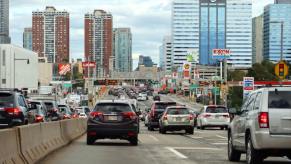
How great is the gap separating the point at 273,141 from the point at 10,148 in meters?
5.50

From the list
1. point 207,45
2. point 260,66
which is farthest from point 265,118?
point 207,45

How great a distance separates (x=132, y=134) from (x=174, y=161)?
6553 mm

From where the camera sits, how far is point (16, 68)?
111875 millimetres

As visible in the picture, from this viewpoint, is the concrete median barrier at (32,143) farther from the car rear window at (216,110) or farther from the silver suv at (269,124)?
the car rear window at (216,110)

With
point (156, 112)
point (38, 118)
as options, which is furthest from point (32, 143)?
point (156, 112)

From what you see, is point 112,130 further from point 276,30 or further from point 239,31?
point 239,31

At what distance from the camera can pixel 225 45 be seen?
171250 millimetres

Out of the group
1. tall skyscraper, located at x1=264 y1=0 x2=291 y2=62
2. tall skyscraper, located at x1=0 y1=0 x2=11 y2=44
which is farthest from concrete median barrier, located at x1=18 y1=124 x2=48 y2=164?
tall skyscraper, located at x1=0 y1=0 x2=11 y2=44

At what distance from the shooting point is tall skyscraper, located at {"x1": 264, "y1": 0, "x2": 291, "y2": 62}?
369ft

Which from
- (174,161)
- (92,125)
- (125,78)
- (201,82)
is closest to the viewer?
(174,161)

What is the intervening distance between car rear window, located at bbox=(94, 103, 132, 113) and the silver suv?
8.99 m

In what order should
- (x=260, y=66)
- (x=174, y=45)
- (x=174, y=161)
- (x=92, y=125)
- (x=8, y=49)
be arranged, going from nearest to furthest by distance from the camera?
(x=174, y=161)
(x=92, y=125)
(x=8, y=49)
(x=260, y=66)
(x=174, y=45)

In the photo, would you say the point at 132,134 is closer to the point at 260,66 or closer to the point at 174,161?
the point at 174,161

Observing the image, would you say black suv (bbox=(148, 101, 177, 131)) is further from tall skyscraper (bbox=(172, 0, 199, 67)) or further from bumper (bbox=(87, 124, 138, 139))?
tall skyscraper (bbox=(172, 0, 199, 67))
